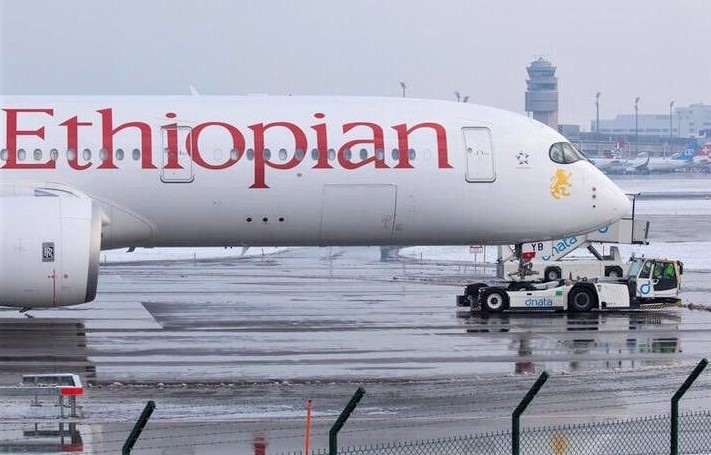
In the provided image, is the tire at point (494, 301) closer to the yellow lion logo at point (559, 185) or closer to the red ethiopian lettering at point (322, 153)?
the yellow lion logo at point (559, 185)

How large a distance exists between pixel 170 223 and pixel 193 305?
4.73 m

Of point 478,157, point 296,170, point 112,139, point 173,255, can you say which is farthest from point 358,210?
point 173,255

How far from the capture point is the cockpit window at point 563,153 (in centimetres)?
3120

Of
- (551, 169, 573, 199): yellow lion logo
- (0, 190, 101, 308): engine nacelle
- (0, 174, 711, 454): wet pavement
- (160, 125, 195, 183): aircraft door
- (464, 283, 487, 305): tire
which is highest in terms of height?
(160, 125, 195, 183): aircraft door

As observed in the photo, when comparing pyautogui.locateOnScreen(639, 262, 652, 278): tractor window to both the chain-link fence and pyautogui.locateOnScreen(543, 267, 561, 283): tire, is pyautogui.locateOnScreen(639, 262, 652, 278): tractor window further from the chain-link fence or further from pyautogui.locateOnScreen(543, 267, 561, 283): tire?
the chain-link fence

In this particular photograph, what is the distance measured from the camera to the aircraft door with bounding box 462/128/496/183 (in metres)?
30.5

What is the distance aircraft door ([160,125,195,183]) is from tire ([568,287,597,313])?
29.7 feet

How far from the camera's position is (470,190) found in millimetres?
30469

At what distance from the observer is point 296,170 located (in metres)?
29.8

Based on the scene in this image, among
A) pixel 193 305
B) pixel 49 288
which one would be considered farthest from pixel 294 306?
pixel 49 288

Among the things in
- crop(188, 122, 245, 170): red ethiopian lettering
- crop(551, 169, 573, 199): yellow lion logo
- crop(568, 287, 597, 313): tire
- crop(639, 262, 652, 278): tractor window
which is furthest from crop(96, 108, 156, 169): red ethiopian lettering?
crop(639, 262, 652, 278): tractor window

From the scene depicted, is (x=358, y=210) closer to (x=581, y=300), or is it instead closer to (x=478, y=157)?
(x=478, y=157)

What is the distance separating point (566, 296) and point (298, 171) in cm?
695

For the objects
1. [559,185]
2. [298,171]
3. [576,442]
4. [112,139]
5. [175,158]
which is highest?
[112,139]
